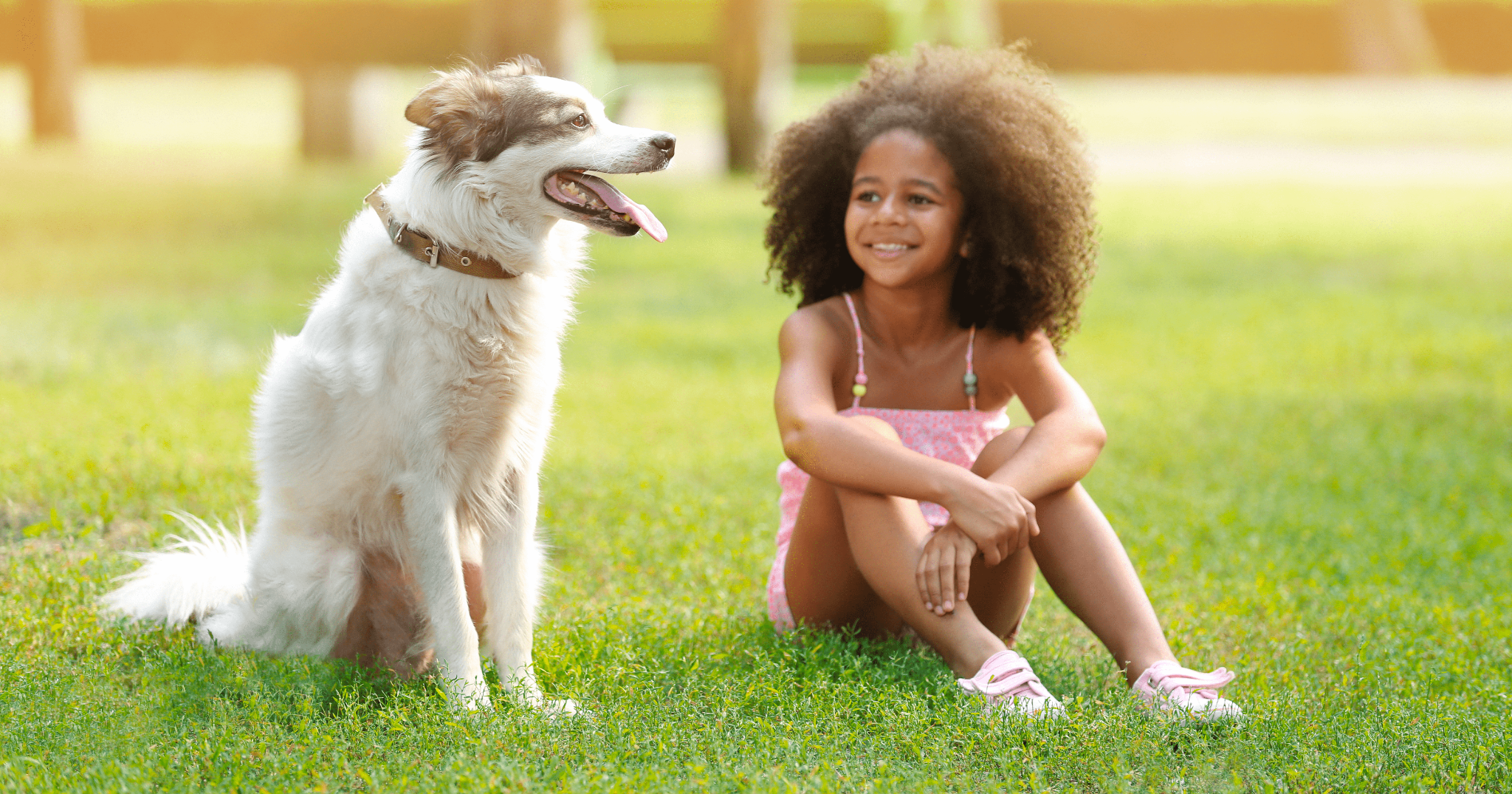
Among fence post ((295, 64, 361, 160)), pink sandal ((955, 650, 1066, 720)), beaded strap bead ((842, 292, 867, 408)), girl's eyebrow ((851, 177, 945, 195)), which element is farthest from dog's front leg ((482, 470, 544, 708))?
fence post ((295, 64, 361, 160))

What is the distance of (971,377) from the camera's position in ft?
13.3

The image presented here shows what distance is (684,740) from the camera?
336 centimetres

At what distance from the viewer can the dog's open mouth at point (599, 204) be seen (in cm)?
360

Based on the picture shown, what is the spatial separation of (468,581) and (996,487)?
4.74ft

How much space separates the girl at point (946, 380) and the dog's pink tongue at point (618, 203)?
619 mm

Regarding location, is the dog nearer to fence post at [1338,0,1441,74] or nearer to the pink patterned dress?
the pink patterned dress

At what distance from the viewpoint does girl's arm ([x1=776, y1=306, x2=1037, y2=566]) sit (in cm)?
356

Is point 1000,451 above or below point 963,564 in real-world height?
above

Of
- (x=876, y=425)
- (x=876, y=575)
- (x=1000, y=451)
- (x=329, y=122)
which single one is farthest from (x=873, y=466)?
(x=329, y=122)

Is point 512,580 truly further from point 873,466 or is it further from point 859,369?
point 859,369

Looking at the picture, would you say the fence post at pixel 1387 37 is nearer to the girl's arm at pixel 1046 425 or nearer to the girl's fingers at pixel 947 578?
the girl's arm at pixel 1046 425

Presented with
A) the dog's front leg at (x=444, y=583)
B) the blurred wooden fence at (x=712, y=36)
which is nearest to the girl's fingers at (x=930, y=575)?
the dog's front leg at (x=444, y=583)

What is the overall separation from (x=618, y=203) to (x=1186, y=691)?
1.88 meters

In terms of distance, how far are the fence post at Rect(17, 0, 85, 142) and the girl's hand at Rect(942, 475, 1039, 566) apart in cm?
2101
